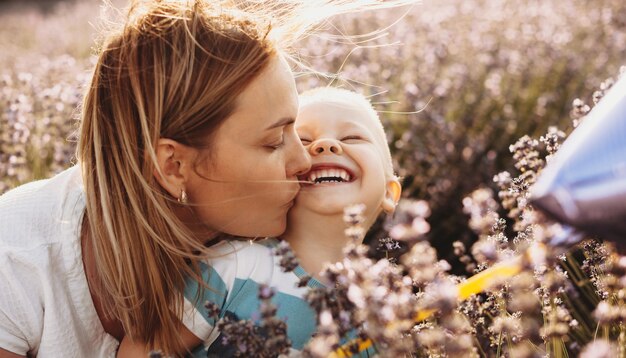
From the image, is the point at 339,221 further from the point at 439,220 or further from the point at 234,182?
the point at 439,220

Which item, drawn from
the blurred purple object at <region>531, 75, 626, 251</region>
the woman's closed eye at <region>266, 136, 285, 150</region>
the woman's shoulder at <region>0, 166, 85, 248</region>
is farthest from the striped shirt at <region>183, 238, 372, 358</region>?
the blurred purple object at <region>531, 75, 626, 251</region>

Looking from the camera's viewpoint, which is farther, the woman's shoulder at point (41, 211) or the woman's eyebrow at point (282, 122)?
the woman's shoulder at point (41, 211)

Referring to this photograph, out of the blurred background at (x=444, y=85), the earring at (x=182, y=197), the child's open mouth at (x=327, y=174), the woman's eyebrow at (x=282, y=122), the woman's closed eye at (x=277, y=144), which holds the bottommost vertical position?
the blurred background at (x=444, y=85)

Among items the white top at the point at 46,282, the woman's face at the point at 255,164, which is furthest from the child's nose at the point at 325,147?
the white top at the point at 46,282

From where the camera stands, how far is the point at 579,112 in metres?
2.27

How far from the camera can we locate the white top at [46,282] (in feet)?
6.99

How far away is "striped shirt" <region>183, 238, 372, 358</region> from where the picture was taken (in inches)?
81.1

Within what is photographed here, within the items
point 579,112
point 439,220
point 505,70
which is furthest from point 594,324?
point 505,70

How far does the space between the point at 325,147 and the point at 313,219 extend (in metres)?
0.19

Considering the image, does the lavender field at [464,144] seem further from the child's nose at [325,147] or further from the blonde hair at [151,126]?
the blonde hair at [151,126]

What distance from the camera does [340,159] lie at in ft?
7.34

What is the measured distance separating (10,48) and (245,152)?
5.24 metres

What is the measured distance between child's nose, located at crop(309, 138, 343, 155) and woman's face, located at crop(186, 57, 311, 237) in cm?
11

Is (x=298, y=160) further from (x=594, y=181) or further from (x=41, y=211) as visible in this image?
(x=594, y=181)
